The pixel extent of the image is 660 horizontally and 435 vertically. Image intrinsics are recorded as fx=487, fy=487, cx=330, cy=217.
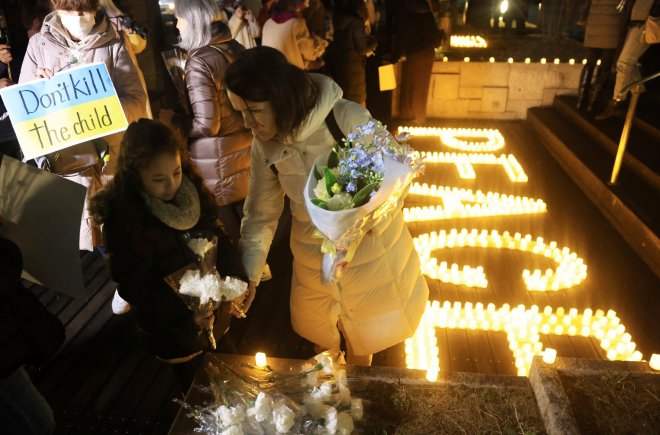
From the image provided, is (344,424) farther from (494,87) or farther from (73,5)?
(494,87)

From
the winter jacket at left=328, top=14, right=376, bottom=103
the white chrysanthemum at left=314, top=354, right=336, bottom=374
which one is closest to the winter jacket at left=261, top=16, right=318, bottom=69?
the winter jacket at left=328, top=14, right=376, bottom=103

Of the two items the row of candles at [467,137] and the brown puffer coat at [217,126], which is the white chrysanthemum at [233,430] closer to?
the brown puffer coat at [217,126]

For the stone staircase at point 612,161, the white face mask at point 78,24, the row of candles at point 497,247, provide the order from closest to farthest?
the white face mask at point 78,24 < the row of candles at point 497,247 < the stone staircase at point 612,161

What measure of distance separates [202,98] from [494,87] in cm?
601

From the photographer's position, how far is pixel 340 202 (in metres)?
1.85

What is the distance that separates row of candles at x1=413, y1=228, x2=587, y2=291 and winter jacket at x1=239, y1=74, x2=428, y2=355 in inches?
55.8

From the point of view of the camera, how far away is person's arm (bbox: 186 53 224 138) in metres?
3.36

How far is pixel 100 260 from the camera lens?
4336 mm

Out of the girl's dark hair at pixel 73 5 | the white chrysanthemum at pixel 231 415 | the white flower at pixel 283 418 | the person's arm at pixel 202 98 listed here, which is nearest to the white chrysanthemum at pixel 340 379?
the white flower at pixel 283 418

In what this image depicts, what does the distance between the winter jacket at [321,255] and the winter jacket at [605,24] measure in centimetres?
527

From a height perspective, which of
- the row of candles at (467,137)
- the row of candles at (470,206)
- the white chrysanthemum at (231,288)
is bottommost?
the row of candles at (467,137)

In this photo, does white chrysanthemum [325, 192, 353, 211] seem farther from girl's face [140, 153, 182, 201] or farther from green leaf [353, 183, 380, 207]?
girl's face [140, 153, 182, 201]

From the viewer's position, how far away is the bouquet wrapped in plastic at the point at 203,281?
1891 mm

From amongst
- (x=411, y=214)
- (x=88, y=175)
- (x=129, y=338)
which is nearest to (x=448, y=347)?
(x=411, y=214)
